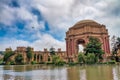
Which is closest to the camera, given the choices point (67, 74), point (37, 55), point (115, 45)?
point (67, 74)

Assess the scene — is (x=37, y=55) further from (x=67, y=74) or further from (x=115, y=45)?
(x=67, y=74)

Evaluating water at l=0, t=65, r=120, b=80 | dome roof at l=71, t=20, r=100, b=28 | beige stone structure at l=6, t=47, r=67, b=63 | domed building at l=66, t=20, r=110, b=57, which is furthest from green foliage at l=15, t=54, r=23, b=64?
water at l=0, t=65, r=120, b=80

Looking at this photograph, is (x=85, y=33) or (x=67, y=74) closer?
(x=67, y=74)

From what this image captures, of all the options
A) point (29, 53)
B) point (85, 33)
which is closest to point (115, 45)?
point (85, 33)

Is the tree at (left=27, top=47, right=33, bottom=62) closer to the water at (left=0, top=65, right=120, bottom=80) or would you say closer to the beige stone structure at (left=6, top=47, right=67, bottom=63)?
the beige stone structure at (left=6, top=47, right=67, bottom=63)

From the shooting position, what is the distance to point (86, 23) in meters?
74.9

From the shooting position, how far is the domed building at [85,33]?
7356 cm

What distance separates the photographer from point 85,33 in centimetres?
7344

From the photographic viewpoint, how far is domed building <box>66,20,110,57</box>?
241 ft

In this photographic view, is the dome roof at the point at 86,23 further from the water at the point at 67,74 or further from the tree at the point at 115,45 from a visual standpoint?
the water at the point at 67,74

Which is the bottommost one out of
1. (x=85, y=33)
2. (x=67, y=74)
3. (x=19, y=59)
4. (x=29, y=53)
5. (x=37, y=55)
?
(x=67, y=74)

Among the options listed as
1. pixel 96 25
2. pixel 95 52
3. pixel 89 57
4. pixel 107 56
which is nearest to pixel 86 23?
pixel 96 25

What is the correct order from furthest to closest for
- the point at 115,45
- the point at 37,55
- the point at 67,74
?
the point at 37,55
the point at 115,45
the point at 67,74

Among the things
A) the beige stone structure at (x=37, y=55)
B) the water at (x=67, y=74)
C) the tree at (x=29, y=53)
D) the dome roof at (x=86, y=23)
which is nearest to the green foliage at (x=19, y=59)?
the beige stone structure at (x=37, y=55)
